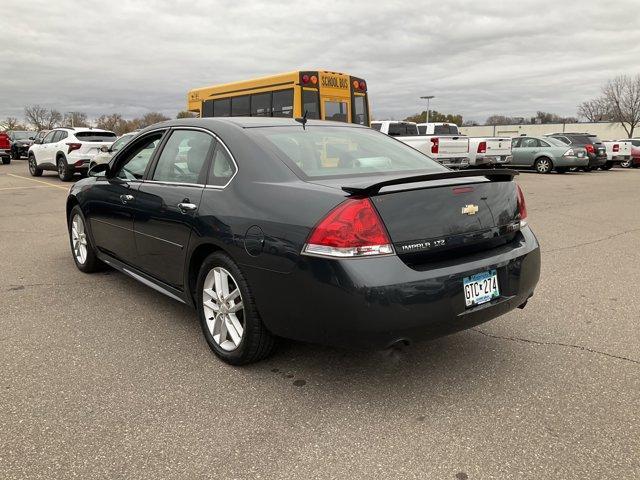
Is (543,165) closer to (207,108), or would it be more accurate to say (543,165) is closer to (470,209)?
(207,108)

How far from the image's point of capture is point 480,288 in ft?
9.53

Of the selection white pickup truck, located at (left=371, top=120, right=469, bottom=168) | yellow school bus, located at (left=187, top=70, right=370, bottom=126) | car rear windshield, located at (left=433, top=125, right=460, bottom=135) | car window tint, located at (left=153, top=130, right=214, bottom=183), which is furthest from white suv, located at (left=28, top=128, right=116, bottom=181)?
car window tint, located at (left=153, top=130, right=214, bottom=183)

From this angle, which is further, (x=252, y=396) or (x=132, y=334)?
(x=132, y=334)

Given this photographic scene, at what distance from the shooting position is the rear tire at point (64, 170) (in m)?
15.8

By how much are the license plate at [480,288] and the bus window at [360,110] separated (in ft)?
38.8

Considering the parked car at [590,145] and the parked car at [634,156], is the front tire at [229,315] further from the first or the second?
the parked car at [634,156]

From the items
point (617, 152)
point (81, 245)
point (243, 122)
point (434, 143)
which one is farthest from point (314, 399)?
point (617, 152)

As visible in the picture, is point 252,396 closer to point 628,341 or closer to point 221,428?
point 221,428

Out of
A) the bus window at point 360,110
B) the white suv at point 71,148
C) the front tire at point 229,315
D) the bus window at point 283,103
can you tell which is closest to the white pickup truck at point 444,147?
the bus window at point 360,110

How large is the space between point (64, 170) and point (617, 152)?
2412cm

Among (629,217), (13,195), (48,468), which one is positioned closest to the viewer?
(48,468)

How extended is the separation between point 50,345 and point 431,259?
2.65m

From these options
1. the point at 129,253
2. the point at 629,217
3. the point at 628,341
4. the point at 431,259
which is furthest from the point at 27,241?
the point at 629,217

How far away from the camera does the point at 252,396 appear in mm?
2936
